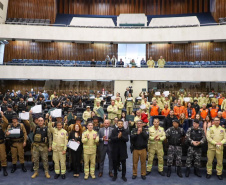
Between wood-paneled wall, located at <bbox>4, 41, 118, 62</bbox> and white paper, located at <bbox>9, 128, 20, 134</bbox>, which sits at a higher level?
wood-paneled wall, located at <bbox>4, 41, 118, 62</bbox>

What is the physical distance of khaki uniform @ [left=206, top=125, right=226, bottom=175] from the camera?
7.05m

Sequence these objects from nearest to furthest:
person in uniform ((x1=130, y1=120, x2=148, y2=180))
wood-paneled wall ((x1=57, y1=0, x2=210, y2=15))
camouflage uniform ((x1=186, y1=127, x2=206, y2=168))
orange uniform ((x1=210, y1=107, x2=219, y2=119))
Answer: person in uniform ((x1=130, y1=120, x2=148, y2=180)) → camouflage uniform ((x1=186, y1=127, x2=206, y2=168)) → orange uniform ((x1=210, y1=107, x2=219, y2=119)) → wood-paneled wall ((x1=57, y1=0, x2=210, y2=15))

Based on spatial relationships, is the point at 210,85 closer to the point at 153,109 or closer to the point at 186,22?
the point at 186,22

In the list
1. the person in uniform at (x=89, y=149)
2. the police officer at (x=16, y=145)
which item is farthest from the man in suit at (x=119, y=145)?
the police officer at (x=16, y=145)

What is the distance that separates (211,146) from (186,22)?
19530 mm

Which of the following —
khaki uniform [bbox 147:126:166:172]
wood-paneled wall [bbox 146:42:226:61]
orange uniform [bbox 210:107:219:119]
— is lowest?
khaki uniform [bbox 147:126:166:172]

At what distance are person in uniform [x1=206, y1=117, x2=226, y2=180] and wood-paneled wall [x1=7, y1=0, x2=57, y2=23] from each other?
21069 mm

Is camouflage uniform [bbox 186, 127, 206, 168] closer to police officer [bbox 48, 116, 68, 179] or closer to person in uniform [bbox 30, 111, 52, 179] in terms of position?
police officer [bbox 48, 116, 68, 179]

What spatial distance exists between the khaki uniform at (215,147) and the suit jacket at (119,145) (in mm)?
2575

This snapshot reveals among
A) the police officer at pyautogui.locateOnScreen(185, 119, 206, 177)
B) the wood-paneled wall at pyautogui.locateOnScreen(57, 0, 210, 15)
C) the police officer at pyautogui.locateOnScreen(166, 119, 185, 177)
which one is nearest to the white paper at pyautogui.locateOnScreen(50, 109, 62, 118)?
the police officer at pyautogui.locateOnScreen(166, 119, 185, 177)

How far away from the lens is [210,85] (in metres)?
20.8

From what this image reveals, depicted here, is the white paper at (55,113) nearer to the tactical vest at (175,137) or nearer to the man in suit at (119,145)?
the man in suit at (119,145)

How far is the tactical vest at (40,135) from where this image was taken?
7105 mm

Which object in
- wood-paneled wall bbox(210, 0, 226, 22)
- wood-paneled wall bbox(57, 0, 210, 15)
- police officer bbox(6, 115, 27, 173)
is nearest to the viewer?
police officer bbox(6, 115, 27, 173)
